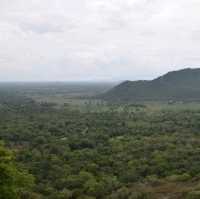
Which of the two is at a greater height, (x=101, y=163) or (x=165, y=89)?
(x=165, y=89)

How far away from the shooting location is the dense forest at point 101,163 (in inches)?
853

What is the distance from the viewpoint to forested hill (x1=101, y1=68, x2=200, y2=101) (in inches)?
5846

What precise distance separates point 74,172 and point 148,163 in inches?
265

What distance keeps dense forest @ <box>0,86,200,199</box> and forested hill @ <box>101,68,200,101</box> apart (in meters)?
84.0

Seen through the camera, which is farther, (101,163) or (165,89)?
(165,89)

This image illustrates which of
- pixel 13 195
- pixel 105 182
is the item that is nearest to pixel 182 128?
pixel 105 182

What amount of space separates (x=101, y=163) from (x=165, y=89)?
125 m

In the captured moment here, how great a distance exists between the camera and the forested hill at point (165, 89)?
5846 inches

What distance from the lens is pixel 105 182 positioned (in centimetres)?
2902

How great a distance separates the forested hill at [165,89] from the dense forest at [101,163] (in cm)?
8400

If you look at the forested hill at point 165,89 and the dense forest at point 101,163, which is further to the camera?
the forested hill at point 165,89

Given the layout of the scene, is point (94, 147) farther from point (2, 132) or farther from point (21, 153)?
point (2, 132)

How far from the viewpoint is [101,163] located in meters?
37.7

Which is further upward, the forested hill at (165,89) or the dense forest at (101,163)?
the forested hill at (165,89)
